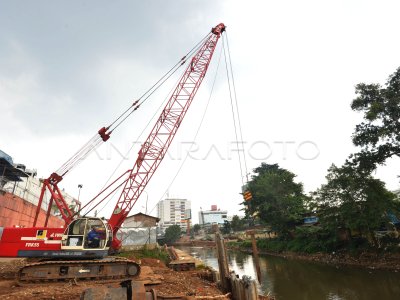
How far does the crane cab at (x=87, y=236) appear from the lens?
11.6 meters

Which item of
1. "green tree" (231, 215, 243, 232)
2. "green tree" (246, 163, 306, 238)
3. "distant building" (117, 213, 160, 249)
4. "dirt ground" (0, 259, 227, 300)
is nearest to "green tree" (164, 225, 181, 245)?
"green tree" (231, 215, 243, 232)

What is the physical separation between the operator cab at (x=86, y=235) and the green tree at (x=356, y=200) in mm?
21386

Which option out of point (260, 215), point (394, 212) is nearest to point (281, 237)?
point (260, 215)

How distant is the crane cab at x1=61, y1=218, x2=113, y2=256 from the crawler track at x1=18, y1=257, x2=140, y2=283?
605 mm

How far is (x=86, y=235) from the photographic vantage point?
1188 cm

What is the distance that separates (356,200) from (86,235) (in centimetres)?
2304

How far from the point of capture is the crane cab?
11.6 m

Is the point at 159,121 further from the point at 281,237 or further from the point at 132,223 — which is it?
the point at 281,237

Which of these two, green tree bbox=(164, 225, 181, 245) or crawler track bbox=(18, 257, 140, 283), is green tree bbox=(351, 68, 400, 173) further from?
green tree bbox=(164, 225, 181, 245)

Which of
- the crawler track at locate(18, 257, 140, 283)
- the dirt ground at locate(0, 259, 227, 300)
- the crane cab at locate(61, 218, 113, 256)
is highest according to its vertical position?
the crane cab at locate(61, 218, 113, 256)

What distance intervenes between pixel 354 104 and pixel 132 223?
26545 millimetres

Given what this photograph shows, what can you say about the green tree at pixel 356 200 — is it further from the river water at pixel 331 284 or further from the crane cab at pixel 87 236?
the crane cab at pixel 87 236

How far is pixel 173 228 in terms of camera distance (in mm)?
87312

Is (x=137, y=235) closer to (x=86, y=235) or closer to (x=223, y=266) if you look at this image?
(x=86, y=235)
